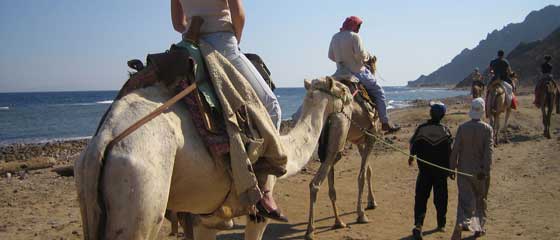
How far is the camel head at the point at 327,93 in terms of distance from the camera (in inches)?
239

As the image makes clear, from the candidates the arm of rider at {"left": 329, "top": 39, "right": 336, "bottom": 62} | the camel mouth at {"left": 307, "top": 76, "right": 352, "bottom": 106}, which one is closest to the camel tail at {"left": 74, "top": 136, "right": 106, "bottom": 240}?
the camel mouth at {"left": 307, "top": 76, "right": 352, "bottom": 106}

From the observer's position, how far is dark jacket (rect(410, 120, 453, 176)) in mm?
7477

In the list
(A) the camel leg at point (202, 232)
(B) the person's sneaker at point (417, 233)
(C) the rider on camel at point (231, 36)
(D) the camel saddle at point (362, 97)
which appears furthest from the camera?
(D) the camel saddle at point (362, 97)

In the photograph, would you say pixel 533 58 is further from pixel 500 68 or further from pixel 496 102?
pixel 496 102

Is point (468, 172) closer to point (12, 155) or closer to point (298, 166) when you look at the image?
point (298, 166)

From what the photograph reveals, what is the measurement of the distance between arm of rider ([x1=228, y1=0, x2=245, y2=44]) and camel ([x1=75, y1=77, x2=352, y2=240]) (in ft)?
3.18

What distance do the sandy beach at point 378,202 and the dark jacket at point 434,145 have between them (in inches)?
44.6

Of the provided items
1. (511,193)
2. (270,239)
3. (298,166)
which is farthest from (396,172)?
(298,166)

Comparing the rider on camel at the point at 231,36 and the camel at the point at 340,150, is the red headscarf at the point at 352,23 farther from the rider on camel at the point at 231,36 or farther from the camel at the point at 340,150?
the rider on camel at the point at 231,36

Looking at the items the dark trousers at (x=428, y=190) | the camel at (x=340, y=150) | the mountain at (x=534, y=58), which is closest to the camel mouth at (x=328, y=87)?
the camel at (x=340, y=150)

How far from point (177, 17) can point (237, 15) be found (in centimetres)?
70

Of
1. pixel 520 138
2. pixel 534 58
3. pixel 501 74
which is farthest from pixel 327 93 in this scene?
pixel 534 58

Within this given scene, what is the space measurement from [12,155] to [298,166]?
60.4 ft

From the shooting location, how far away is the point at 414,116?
88.9 ft
